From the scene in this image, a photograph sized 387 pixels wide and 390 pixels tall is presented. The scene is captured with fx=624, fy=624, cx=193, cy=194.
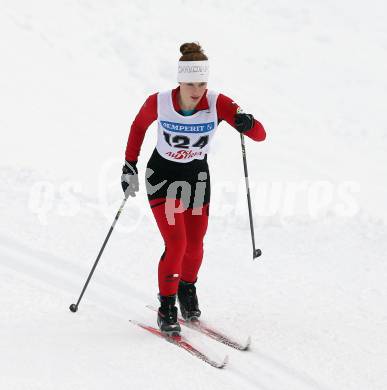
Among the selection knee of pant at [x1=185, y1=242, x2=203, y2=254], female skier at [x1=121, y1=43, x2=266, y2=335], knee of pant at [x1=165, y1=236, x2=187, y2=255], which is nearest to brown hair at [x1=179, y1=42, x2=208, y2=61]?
female skier at [x1=121, y1=43, x2=266, y2=335]

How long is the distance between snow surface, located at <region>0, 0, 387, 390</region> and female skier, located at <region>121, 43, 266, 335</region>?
69 cm

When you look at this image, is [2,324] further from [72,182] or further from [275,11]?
[275,11]

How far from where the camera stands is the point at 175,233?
5191 mm

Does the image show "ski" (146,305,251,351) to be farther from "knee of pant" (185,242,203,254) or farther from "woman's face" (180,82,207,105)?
"woman's face" (180,82,207,105)

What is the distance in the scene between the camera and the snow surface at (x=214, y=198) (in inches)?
196

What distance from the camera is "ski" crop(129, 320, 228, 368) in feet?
15.8

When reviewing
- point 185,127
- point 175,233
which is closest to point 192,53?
point 185,127

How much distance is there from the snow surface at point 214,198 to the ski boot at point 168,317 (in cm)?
18

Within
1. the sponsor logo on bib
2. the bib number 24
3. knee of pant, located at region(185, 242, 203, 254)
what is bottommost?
knee of pant, located at region(185, 242, 203, 254)

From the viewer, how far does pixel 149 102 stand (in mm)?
5219

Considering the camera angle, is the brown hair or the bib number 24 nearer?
the brown hair

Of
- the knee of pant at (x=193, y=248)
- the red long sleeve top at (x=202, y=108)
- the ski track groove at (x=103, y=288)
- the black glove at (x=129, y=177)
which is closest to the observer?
the ski track groove at (x=103, y=288)

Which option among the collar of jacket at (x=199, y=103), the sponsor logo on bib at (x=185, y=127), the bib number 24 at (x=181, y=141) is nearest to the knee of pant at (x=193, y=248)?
the bib number 24 at (x=181, y=141)

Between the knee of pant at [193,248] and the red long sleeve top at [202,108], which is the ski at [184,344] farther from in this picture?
the red long sleeve top at [202,108]
